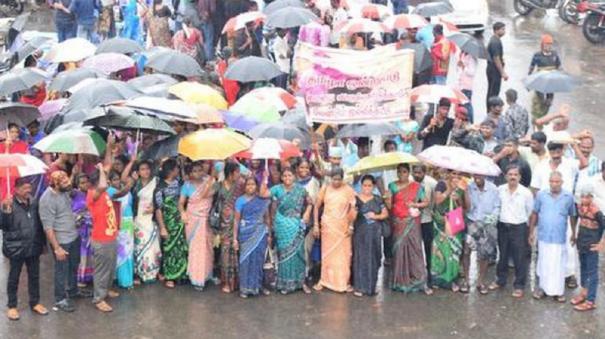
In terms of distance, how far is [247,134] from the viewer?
34.1 feet

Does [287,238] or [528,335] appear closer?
[528,335]

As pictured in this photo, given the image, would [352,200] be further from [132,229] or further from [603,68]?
[603,68]

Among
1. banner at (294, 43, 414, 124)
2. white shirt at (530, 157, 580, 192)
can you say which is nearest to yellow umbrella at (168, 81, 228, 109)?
banner at (294, 43, 414, 124)

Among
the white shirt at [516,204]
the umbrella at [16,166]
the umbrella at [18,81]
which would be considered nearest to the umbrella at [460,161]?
the white shirt at [516,204]

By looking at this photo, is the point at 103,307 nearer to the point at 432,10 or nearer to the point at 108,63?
the point at 108,63

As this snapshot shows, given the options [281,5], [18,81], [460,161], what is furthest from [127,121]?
[281,5]

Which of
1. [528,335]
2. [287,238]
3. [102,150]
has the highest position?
[102,150]

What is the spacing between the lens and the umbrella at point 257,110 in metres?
10.9

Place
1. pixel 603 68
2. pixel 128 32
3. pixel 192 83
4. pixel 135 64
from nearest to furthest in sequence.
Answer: pixel 192 83
pixel 135 64
pixel 128 32
pixel 603 68

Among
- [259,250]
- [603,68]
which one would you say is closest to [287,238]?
[259,250]

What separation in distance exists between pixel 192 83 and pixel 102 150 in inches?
90.4

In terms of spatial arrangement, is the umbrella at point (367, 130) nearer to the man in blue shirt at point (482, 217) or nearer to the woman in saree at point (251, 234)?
the man in blue shirt at point (482, 217)

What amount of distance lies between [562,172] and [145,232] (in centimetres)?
421

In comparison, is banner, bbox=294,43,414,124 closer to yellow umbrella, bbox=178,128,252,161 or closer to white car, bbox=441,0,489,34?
yellow umbrella, bbox=178,128,252,161
